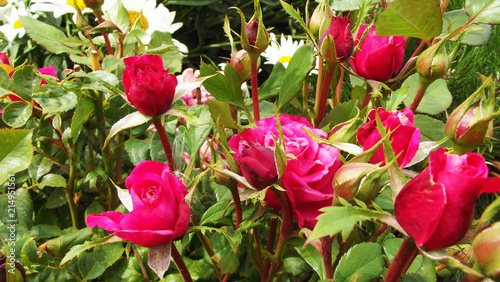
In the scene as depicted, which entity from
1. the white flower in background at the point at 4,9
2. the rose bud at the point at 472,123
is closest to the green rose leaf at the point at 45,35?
the white flower in background at the point at 4,9

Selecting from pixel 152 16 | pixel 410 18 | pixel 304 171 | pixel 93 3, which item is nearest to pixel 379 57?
pixel 410 18

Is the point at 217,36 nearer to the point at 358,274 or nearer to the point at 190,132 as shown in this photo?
the point at 190,132

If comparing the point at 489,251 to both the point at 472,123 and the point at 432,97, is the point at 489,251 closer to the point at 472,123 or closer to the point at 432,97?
the point at 472,123

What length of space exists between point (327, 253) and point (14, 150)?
0.30 meters

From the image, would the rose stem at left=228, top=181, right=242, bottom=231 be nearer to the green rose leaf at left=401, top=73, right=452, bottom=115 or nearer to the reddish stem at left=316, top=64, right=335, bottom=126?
the reddish stem at left=316, top=64, right=335, bottom=126

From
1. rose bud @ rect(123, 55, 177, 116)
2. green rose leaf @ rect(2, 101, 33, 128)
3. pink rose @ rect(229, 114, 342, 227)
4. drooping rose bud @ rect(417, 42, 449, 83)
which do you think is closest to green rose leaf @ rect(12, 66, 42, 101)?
green rose leaf @ rect(2, 101, 33, 128)

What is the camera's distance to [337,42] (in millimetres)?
336

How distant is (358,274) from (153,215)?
0.15 metres

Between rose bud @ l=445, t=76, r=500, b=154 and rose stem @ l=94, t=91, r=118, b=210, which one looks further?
rose stem @ l=94, t=91, r=118, b=210

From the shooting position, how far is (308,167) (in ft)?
0.91

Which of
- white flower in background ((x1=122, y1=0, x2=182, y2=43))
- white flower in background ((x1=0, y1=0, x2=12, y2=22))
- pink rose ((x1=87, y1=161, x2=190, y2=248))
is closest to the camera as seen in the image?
pink rose ((x1=87, y1=161, x2=190, y2=248))

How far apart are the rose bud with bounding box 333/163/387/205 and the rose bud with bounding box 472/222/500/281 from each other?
2.2 inches

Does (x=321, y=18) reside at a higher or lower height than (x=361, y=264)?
higher

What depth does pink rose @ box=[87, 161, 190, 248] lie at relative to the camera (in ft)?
0.91
